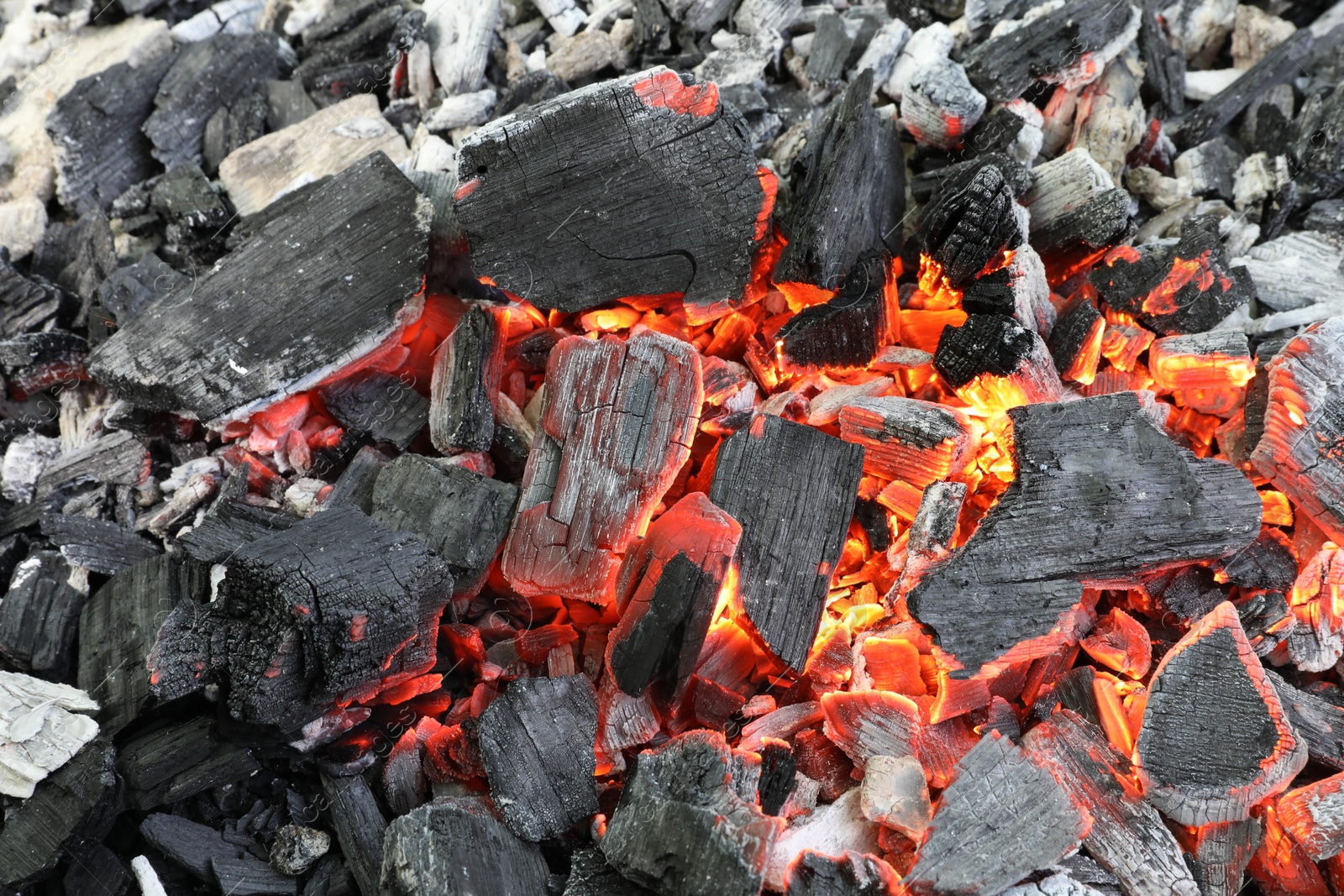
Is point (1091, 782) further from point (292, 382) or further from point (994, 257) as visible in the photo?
point (292, 382)

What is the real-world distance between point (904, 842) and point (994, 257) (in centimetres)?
180

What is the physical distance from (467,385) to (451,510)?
1.41 ft

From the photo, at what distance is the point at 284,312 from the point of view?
2.92 metres

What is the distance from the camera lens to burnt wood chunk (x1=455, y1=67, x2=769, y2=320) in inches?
113

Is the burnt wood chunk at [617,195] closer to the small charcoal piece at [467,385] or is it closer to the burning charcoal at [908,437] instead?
the small charcoal piece at [467,385]

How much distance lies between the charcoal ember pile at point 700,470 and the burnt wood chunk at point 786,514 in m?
0.01

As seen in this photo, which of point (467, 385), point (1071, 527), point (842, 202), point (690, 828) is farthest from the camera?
point (842, 202)

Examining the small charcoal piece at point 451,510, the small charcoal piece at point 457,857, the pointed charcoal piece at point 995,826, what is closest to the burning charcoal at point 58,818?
the small charcoal piece at point 457,857

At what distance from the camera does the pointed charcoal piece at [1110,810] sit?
2250mm

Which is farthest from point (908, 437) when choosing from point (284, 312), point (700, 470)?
point (284, 312)

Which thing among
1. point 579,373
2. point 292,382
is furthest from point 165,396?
point 579,373

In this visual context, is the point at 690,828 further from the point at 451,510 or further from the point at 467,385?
the point at 467,385

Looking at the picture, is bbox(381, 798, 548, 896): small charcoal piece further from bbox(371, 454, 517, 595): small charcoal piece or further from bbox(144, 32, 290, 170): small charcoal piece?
bbox(144, 32, 290, 170): small charcoal piece

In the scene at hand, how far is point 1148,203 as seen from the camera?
A: 11.2 ft
